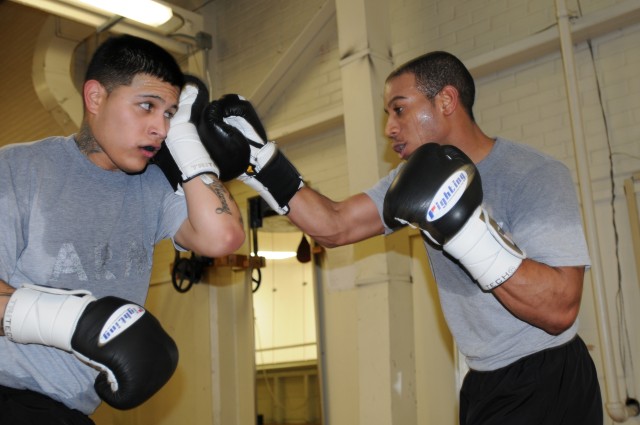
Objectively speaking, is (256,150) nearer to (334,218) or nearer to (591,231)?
(334,218)

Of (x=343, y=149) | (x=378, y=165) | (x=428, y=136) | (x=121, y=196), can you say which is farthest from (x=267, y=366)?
(x=121, y=196)

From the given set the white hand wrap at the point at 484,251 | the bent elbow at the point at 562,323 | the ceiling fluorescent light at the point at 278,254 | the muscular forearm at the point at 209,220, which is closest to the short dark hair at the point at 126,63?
the muscular forearm at the point at 209,220

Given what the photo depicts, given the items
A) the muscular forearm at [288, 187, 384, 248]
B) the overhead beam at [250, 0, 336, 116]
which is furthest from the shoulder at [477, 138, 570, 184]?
the overhead beam at [250, 0, 336, 116]

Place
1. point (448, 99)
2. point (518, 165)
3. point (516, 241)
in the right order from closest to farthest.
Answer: point (516, 241) < point (518, 165) < point (448, 99)

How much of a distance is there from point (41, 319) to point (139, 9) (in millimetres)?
3985

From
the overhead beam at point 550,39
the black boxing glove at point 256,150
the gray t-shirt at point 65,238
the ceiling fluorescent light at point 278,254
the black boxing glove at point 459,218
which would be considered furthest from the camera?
the ceiling fluorescent light at point 278,254

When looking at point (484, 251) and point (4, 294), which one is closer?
point (4, 294)

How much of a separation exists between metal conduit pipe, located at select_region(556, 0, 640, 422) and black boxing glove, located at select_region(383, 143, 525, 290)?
5.76 ft

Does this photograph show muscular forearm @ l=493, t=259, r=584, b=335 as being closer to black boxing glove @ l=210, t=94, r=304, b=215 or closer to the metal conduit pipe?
black boxing glove @ l=210, t=94, r=304, b=215

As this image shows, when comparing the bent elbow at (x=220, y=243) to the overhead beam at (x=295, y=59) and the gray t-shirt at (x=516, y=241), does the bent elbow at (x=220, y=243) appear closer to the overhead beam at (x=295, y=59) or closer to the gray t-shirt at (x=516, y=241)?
the gray t-shirt at (x=516, y=241)

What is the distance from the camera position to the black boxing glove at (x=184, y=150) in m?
1.99

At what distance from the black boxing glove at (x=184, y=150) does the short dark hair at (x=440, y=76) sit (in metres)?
1.01

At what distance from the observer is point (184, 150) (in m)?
2.00

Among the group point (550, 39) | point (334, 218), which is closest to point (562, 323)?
point (334, 218)
